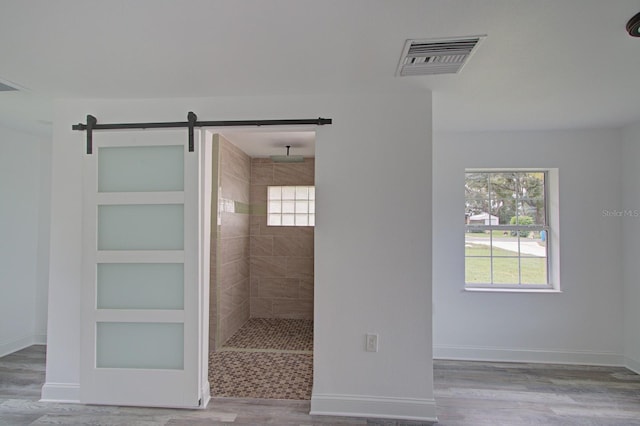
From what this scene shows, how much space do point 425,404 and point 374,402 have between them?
1.15 ft

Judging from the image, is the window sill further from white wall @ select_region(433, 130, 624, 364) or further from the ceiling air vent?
the ceiling air vent

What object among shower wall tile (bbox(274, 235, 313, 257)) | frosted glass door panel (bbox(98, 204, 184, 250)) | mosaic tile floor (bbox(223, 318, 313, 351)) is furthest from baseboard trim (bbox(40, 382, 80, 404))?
shower wall tile (bbox(274, 235, 313, 257))

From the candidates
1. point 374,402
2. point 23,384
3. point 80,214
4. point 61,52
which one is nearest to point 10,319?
point 23,384

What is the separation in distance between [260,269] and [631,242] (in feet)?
14.3

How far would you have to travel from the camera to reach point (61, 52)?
72.1 inches

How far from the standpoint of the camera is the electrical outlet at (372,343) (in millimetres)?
2352

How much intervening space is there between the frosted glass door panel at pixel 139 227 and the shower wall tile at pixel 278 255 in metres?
2.49

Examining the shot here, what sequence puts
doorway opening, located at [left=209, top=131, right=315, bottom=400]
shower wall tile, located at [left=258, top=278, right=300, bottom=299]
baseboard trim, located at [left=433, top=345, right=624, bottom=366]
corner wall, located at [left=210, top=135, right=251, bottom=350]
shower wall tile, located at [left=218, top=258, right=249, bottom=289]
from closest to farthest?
doorway opening, located at [left=209, top=131, right=315, bottom=400]
baseboard trim, located at [left=433, top=345, right=624, bottom=366]
corner wall, located at [left=210, top=135, right=251, bottom=350]
shower wall tile, located at [left=218, top=258, right=249, bottom=289]
shower wall tile, located at [left=258, top=278, right=300, bottom=299]

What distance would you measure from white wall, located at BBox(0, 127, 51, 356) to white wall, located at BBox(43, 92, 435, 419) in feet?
9.22

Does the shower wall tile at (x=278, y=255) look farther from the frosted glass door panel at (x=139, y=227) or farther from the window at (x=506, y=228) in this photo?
the frosted glass door panel at (x=139, y=227)

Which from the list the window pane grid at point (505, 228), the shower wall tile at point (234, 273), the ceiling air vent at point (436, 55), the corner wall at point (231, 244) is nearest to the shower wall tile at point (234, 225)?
the corner wall at point (231, 244)

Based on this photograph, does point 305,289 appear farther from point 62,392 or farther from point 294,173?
point 62,392

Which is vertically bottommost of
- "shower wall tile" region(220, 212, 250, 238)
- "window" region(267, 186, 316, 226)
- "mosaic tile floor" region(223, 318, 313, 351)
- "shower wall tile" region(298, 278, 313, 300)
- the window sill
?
"mosaic tile floor" region(223, 318, 313, 351)

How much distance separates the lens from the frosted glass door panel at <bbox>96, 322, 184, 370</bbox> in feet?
8.05
